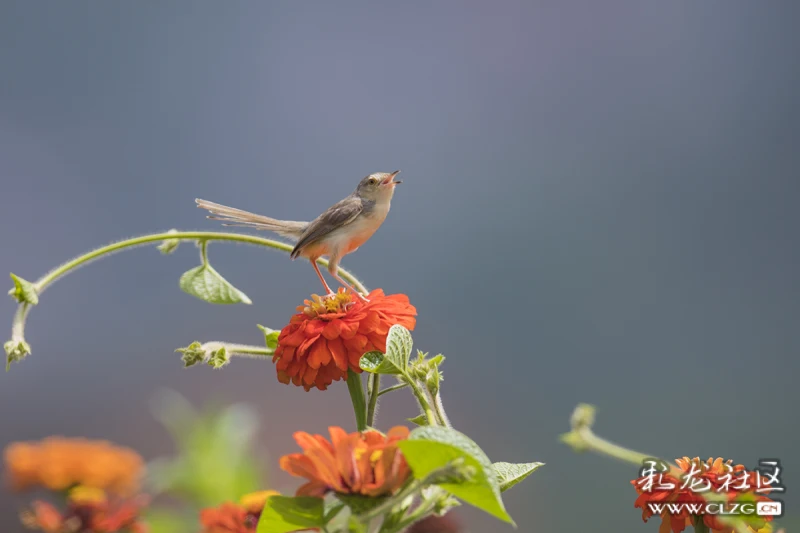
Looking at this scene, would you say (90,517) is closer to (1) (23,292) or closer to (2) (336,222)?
(1) (23,292)

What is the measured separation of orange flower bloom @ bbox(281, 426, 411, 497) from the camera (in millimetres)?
481

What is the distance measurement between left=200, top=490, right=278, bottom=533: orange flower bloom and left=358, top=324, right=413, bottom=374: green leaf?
0.22 meters

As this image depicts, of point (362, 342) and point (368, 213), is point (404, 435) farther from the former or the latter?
point (368, 213)

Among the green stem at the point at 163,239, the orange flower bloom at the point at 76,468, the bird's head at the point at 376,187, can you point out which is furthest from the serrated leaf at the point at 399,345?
the orange flower bloom at the point at 76,468

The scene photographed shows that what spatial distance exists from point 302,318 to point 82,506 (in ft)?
1.77

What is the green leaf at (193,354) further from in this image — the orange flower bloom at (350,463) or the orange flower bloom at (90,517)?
the orange flower bloom at (90,517)

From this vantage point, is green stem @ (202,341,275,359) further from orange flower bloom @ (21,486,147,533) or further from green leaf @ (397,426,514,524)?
orange flower bloom @ (21,486,147,533)

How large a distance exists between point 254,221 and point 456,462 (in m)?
0.56

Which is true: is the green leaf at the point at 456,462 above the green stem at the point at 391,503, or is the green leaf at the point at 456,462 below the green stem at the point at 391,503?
above

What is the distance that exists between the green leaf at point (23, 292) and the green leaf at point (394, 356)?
339 mm

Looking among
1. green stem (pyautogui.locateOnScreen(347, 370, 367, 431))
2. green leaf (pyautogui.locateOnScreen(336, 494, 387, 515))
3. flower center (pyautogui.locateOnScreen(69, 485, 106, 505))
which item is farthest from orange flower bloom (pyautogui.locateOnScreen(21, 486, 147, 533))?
green leaf (pyautogui.locateOnScreen(336, 494, 387, 515))

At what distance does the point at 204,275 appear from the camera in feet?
2.72

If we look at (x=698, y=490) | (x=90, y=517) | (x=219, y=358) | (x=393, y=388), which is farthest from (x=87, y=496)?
(x=698, y=490)

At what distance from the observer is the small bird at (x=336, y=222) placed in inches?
33.8
